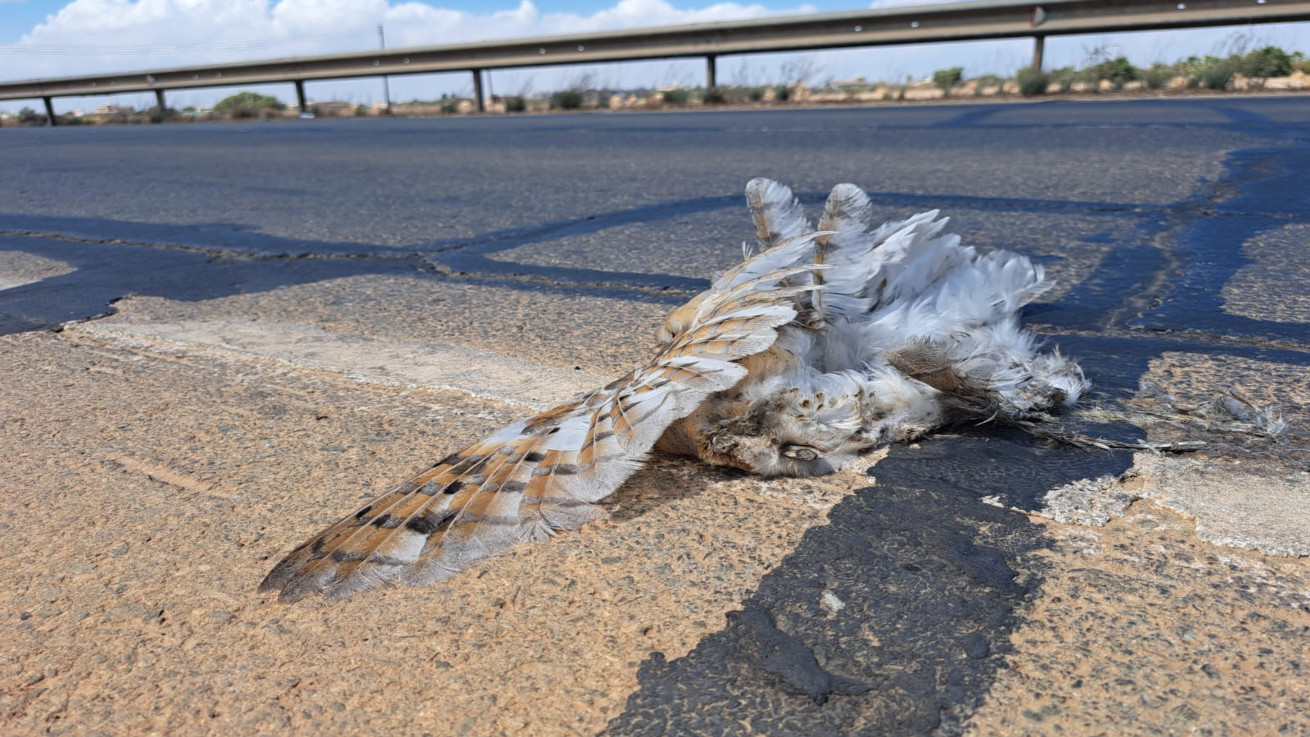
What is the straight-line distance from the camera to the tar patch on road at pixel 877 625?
1512 millimetres

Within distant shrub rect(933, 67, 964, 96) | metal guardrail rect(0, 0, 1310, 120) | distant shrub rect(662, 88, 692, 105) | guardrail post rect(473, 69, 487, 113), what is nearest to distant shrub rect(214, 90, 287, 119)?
metal guardrail rect(0, 0, 1310, 120)

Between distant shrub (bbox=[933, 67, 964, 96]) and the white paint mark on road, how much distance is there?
578 inches

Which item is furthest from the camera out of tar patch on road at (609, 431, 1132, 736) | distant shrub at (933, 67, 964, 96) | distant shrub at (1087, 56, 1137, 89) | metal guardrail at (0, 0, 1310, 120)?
distant shrub at (933, 67, 964, 96)

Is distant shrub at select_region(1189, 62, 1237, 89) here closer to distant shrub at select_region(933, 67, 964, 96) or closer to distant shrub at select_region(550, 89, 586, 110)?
distant shrub at select_region(933, 67, 964, 96)

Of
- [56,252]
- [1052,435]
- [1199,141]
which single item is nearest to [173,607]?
[1052,435]

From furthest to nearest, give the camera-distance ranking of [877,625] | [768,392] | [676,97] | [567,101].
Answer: [567,101] → [676,97] → [768,392] → [877,625]

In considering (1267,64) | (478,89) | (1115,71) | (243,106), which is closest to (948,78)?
(1115,71)

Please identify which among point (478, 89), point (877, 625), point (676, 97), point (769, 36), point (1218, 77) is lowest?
point (877, 625)

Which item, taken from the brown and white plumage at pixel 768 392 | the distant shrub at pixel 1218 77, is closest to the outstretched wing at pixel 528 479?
the brown and white plumage at pixel 768 392

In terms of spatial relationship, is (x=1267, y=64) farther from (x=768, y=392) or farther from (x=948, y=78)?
(x=768, y=392)

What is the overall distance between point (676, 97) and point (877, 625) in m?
16.8

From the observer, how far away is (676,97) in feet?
57.8

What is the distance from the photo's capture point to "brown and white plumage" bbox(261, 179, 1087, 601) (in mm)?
2031

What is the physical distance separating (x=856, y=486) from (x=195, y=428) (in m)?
1.82
